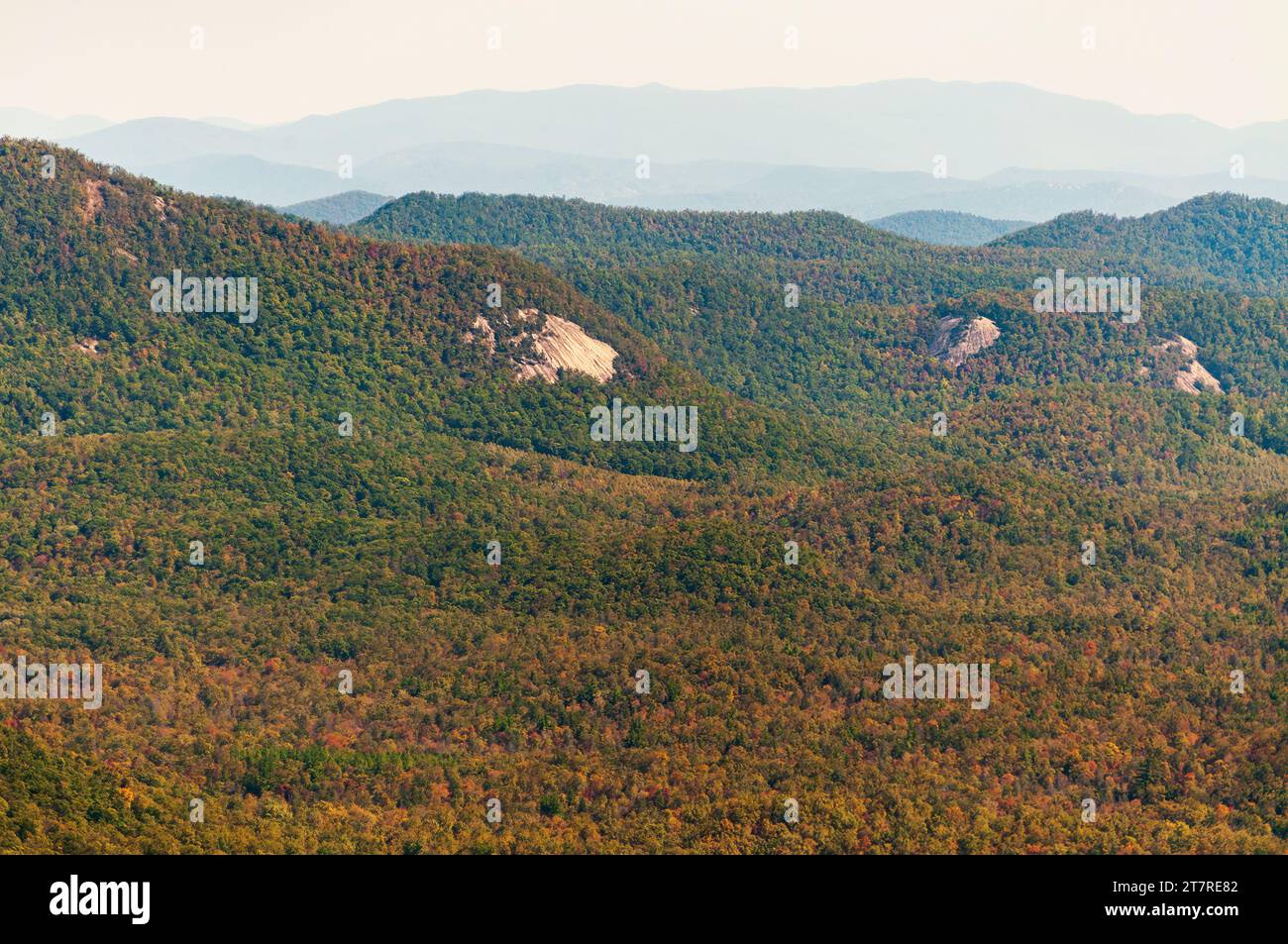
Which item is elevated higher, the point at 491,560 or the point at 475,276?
the point at 475,276

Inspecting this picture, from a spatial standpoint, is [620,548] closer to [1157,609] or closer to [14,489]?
[1157,609]

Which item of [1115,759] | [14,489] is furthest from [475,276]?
[1115,759]

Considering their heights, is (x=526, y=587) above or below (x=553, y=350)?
below

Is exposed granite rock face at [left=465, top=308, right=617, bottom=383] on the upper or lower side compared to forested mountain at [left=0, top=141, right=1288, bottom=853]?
upper

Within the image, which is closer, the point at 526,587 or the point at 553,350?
the point at 526,587

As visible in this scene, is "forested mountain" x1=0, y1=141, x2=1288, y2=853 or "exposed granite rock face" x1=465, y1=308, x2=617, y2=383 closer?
"forested mountain" x1=0, y1=141, x2=1288, y2=853
